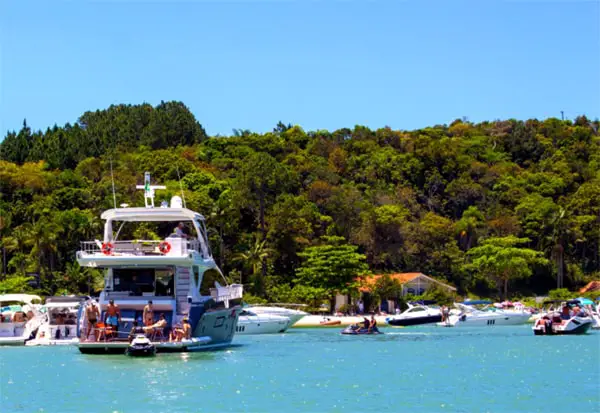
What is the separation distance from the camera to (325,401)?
82.9 ft

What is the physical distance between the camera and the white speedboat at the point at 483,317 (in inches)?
2392

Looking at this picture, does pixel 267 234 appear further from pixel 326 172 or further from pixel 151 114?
pixel 151 114

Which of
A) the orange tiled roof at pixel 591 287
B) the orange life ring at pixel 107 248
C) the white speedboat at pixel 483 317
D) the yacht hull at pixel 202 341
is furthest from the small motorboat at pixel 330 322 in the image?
the orange life ring at pixel 107 248

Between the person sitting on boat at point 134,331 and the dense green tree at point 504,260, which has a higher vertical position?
the dense green tree at point 504,260

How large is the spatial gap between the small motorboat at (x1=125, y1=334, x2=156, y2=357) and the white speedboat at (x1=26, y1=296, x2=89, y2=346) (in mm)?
10003

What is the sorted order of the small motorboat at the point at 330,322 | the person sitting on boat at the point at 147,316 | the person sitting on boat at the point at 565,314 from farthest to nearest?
the small motorboat at the point at 330,322
the person sitting on boat at the point at 565,314
the person sitting on boat at the point at 147,316

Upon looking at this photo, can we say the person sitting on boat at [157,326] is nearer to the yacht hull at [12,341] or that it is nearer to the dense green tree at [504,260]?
the yacht hull at [12,341]

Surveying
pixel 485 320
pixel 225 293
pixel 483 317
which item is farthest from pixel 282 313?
pixel 225 293

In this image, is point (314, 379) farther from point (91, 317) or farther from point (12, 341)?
point (12, 341)

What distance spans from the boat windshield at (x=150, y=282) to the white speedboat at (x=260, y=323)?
17524 mm

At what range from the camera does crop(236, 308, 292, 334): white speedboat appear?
5531 cm

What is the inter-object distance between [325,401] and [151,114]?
84.1 meters

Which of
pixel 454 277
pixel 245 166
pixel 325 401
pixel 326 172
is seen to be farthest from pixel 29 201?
pixel 325 401

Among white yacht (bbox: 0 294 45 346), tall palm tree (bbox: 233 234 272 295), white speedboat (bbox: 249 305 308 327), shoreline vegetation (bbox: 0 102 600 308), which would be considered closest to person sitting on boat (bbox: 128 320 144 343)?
white yacht (bbox: 0 294 45 346)
